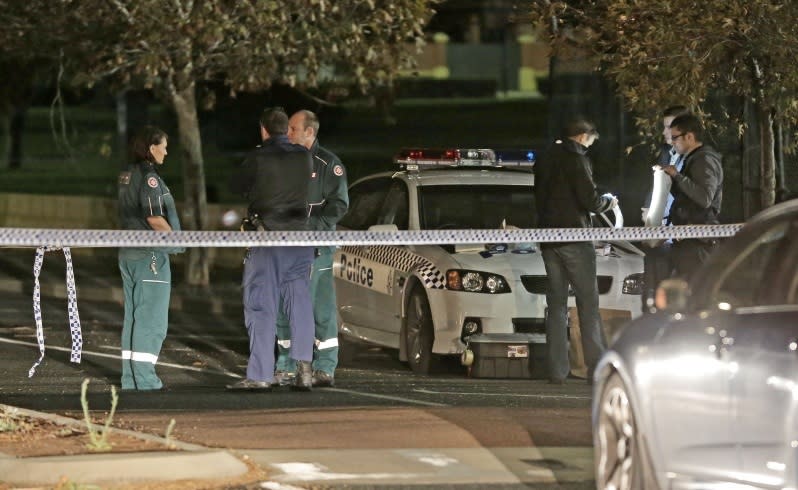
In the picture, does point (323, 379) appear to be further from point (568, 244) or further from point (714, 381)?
point (714, 381)

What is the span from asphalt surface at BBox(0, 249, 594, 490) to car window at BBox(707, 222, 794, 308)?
4.87ft

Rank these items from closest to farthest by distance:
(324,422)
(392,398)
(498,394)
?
(324,422) < (392,398) < (498,394)

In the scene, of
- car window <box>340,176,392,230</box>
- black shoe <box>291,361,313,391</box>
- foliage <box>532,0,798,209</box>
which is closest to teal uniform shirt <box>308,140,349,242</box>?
black shoe <box>291,361,313,391</box>

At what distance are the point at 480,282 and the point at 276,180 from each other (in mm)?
1974

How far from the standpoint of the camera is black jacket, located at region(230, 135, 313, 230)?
11.8 meters

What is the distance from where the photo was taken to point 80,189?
4888 cm

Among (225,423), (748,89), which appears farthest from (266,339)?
(748,89)

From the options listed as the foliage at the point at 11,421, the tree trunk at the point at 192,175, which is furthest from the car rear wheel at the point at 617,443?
the tree trunk at the point at 192,175

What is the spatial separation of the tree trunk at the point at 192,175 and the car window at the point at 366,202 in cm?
743

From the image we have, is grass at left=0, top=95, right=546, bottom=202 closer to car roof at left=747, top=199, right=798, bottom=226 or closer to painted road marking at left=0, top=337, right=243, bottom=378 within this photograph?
painted road marking at left=0, top=337, right=243, bottom=378

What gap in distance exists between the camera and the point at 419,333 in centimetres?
1347

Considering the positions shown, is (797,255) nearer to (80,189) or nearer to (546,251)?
(546,251)

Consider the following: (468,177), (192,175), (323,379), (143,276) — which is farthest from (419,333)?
(192,175)

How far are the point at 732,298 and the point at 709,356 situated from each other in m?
0.33
